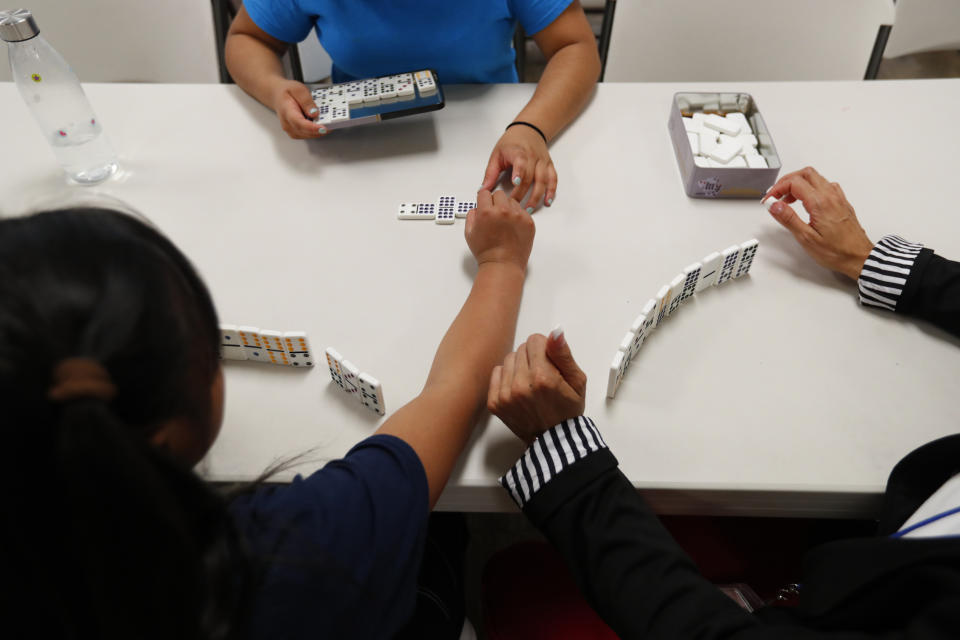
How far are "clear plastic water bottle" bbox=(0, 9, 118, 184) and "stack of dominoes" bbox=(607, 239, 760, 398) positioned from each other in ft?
2.98

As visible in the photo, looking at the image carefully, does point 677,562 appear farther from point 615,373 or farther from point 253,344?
point 253,344

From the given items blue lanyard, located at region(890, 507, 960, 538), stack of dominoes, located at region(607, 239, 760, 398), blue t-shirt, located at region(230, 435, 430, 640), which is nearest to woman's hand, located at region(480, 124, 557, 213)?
stack of dominoes, located at region(607, 239, 760, 398)

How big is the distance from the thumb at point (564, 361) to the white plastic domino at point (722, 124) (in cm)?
58

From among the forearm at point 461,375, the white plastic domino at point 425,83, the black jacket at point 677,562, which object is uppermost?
the white plastic domino at point 425,83

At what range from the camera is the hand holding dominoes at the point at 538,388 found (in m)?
0.70

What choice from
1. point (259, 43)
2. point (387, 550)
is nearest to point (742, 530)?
point (387, 550)

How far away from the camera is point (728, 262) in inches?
34.9

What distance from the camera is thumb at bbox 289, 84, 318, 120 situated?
1101 mm

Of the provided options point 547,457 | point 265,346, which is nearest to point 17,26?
point 265,346

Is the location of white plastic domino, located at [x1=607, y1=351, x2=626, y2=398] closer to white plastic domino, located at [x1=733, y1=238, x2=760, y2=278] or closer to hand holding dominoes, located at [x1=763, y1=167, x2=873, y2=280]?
white plastic domino, located at [x1=733, y1=238, x2=760, y2=278]

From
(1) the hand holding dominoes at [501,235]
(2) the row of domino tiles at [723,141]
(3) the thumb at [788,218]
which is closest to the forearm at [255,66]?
(1) the hand holding dominoes at [501,235]

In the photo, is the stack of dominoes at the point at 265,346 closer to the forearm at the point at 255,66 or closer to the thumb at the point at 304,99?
the thumb at the point at 304,99

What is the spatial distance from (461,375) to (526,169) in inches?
16.2

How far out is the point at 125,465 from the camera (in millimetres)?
391
